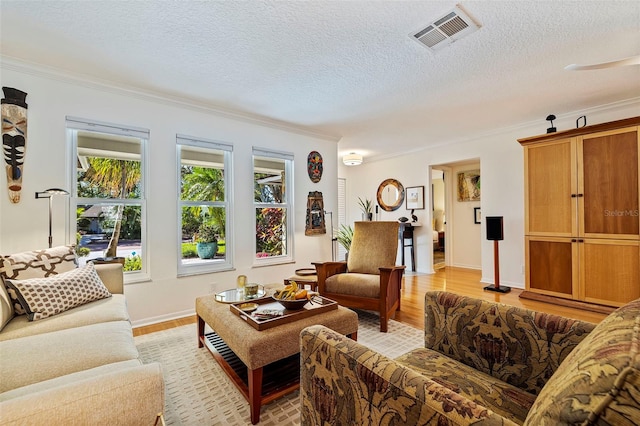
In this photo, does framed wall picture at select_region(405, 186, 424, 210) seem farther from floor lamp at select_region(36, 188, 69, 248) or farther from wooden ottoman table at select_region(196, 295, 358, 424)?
floor lamp at select_region(36, 188, 69, 248)

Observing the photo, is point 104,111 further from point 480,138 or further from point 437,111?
point 480,138

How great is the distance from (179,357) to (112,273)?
93cm

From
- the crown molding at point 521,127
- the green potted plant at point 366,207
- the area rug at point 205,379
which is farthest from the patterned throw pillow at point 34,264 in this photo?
the crown molding at point 521,127

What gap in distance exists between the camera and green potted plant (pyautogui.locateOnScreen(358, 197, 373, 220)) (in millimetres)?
6207

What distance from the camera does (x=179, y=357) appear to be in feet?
7.62

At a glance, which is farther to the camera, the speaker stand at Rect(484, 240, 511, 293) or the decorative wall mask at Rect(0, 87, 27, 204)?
the speaker stand at Rect(484, 240, 511, 293)

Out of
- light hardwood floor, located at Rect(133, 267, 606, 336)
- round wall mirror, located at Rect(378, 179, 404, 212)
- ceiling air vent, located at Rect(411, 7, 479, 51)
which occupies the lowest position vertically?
light hardwood floor, located at Rect(133, 267, 606, 336)

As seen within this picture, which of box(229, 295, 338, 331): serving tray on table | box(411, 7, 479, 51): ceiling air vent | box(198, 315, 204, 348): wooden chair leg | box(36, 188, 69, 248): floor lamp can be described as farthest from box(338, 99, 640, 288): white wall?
box(36, 188, 69, 248): floor lamp

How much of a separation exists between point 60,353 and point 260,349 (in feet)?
3.23

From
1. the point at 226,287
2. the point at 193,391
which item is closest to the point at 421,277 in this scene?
the point at 226,287

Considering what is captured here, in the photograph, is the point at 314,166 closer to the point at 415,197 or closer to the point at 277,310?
the point at 415,197

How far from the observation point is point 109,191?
9.98ft

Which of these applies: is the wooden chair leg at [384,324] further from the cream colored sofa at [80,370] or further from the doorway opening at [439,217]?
the doorway opening at [439,217]

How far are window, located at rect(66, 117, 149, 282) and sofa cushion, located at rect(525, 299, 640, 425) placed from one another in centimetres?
339
